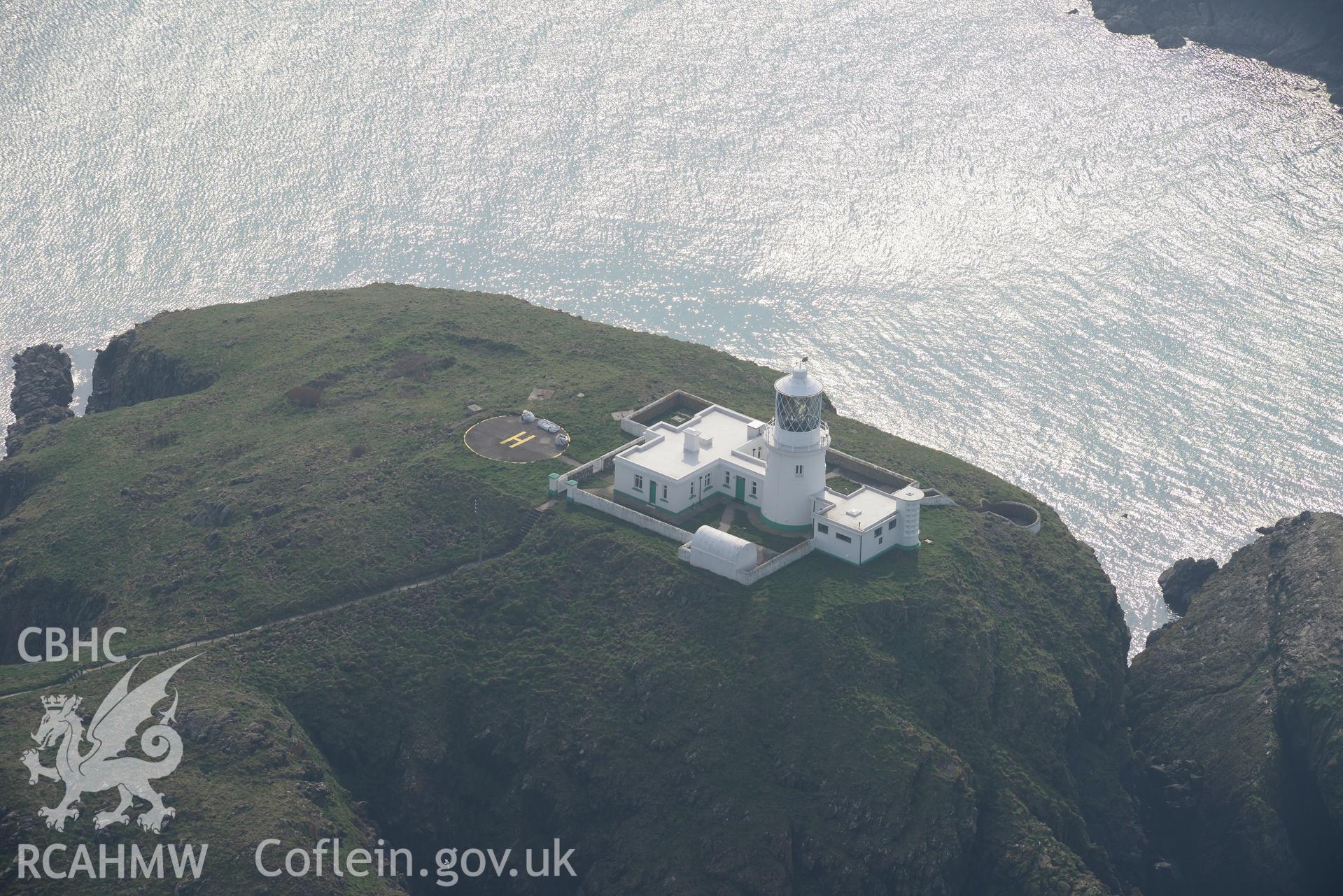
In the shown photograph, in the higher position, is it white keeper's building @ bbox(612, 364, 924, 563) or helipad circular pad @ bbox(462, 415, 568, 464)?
white keeper's building @ bbox(612, 364, 924, 563)

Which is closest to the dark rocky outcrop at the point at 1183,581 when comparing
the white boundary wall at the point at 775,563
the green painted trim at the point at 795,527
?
the green painted trim at the point at 795,527

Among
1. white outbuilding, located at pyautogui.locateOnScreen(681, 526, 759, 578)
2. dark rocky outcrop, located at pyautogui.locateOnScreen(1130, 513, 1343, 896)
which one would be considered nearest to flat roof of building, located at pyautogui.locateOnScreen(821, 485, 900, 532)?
white outbuilding, located at pyautogui.locateOnScreen(681, 526, 759, 578)

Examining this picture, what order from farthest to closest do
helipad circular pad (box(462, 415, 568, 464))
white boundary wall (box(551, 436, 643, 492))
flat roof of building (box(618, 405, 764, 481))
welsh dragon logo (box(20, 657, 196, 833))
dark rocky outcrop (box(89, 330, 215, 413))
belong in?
dark rocky outcrop (box(89, 330, 215, 413)), helipad circular pad (box(462, 415, 568, 464)), white boundary wall (box(551, 436, 643, 492)), flat roof of building (box(618, 405, 764, 481)), welsh dragon logo (box(20, 657, 196, 833))

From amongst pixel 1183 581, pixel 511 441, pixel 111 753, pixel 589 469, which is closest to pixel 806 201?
pixel 511 441

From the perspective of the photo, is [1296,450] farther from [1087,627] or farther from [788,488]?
[788,488]

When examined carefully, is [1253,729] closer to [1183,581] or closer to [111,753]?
[1183,581]

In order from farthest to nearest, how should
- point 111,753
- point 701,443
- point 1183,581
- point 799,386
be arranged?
point 1183,581
point 701,443
point 799,386
point 111,753

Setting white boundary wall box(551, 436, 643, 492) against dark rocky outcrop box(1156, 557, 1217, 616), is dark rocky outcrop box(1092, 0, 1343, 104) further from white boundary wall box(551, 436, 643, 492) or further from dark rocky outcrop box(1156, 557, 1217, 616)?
white boundary wall box(551, 436, 643, 492)

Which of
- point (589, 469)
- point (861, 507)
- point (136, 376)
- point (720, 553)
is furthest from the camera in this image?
point (136, 376)
